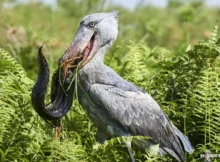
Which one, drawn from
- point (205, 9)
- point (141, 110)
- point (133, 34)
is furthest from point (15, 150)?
point (205, 9)

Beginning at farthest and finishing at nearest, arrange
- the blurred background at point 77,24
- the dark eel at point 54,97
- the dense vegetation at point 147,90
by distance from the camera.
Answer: the blurred background at point 77,24 < the dense vegetation at point 147,90 < the dark eel at point 54,97

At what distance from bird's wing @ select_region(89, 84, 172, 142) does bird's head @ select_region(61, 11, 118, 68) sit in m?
0.29

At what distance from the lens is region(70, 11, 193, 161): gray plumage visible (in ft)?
19.5

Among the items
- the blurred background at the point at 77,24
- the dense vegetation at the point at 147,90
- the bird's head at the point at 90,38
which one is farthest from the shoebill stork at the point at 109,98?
the blurred background at the point at 77,24

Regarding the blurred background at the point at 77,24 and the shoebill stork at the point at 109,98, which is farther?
the blurred background at the point at 77,24

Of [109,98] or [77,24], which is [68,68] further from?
[77,24]

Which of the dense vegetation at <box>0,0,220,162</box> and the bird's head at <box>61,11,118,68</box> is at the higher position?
the bird's head at <box>61,11,118,68</box>

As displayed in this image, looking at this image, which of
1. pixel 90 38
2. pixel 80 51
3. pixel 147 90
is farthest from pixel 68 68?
pixel 147 90

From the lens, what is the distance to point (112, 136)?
6066 millimetres

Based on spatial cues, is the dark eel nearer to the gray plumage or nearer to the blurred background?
the gray plumage

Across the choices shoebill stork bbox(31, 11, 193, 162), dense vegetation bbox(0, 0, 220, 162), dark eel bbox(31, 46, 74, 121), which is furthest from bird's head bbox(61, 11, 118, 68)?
dense vegetation bbox(0, 0, 220, 162)

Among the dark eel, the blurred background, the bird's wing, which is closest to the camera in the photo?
the dark eel

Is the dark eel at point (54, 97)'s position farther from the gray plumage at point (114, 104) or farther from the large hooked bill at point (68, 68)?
the gray plumage at point (114, 104)

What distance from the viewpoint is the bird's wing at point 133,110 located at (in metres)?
5.93
